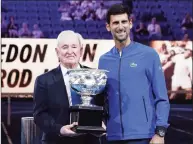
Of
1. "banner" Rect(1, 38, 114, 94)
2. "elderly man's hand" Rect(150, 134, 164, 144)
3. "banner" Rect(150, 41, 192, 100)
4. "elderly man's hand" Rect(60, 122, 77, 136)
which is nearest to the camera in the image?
"elderly man's hand" Rect(60, 122, 77, 136)

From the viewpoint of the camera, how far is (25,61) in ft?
27.5

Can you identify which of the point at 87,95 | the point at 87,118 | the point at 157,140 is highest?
the point at 87,95

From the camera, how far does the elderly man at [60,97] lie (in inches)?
77.7

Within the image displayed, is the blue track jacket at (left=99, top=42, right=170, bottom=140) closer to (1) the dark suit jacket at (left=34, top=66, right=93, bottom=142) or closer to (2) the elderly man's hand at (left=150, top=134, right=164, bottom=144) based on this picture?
(2) the elderly man's hand at (left=150, top=134, right=164, bottom=144)

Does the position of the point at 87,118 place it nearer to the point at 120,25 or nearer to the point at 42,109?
the point at 42,109

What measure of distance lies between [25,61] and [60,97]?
21.3 ft

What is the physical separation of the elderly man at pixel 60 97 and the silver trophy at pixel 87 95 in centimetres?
6

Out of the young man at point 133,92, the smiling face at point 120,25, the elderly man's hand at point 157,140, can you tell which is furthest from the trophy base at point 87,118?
the smiling face at point 120,25

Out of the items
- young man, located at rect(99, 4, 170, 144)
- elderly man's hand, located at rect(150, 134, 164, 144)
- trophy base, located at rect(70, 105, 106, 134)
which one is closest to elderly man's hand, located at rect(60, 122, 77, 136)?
trophy base, located at rect(70, 105, 106, 134)

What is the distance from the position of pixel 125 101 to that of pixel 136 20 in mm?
9448

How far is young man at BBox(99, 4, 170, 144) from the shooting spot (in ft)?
6.72

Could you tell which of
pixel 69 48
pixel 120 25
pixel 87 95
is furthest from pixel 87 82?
pixel 120 25

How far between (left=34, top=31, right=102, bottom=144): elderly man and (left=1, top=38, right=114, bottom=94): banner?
637 centimetres

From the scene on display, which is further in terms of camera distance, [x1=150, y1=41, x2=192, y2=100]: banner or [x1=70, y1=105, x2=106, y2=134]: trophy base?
[x1=150, y1=41, x2=192, y2=100]: banner
